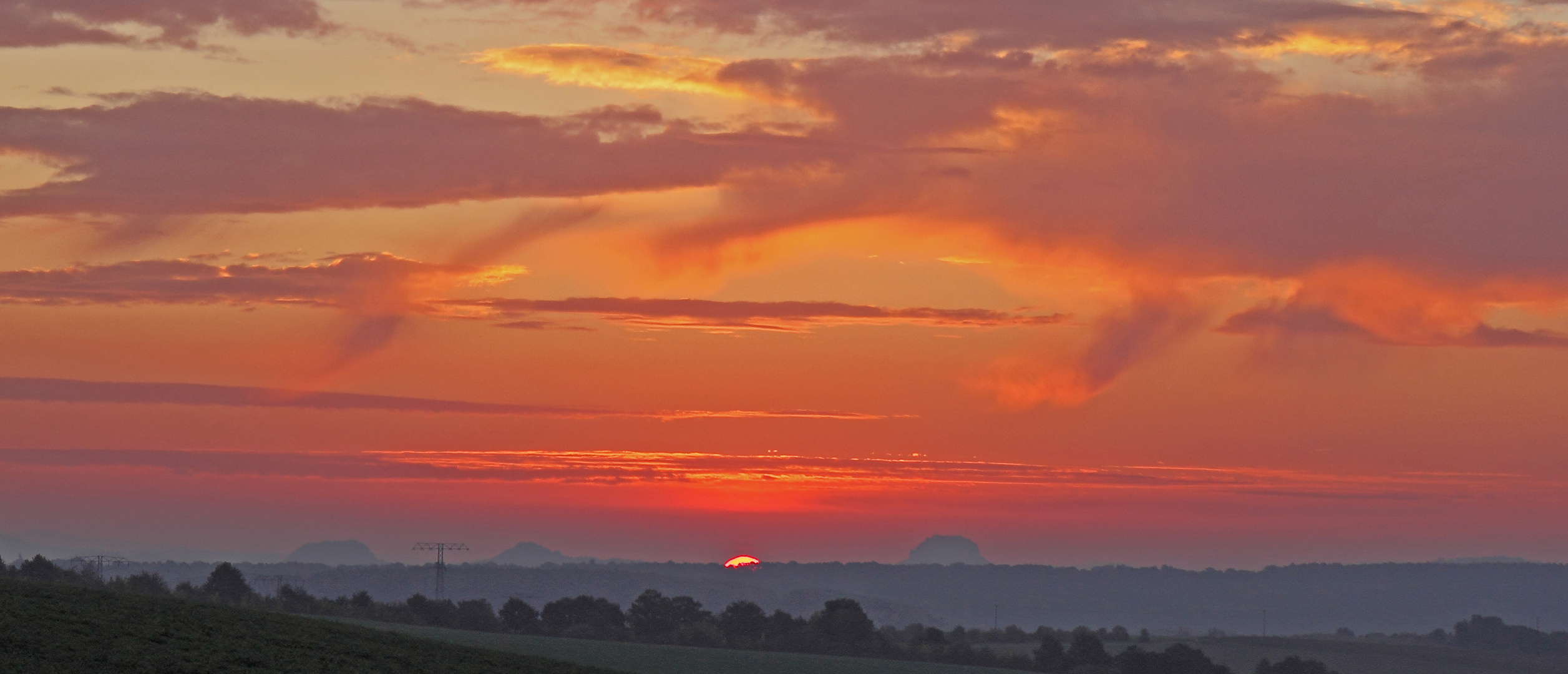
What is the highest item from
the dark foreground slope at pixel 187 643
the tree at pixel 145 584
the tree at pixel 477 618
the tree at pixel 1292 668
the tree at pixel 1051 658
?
the tree at pixel 145 584

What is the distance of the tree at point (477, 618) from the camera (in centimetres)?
13500

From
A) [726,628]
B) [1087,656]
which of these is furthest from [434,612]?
[1087,656]

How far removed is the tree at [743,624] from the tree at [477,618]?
21.8 metres

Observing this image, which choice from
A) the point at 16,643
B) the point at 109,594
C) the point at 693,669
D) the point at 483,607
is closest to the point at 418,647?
the point at 109,594

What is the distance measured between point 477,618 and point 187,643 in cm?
8703

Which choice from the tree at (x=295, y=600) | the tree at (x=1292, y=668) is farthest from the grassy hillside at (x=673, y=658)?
the tree at (x=1292, y=668)

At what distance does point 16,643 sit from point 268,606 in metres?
62.2

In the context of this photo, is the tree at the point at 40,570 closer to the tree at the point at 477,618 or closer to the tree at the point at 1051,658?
the tree at the point at 477,618

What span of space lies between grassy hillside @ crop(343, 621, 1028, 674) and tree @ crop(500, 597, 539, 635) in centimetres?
2011

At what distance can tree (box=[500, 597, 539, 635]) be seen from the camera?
139 metres

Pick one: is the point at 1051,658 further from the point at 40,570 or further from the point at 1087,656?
the point at 40,570

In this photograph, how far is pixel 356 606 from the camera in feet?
420

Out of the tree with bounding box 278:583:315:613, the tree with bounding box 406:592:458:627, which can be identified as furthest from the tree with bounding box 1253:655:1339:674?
the tree with bounding box 278:583:315:613

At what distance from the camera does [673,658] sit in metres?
109
